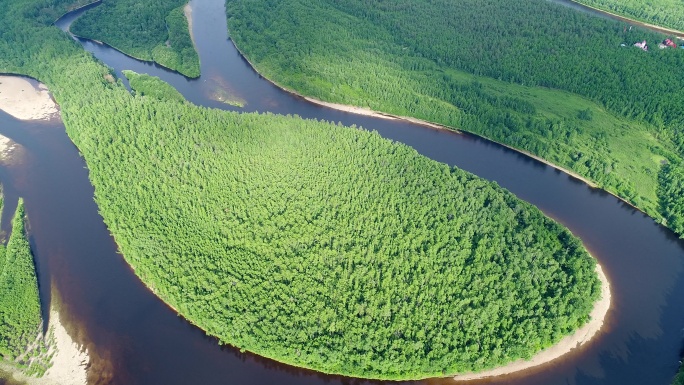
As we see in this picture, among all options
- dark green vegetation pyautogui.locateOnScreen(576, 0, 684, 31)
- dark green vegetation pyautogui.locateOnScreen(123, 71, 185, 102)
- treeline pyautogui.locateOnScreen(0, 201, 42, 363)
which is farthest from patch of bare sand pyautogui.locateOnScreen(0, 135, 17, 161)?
dark green vegetation pyautogui.locateOnScreen(576, 0, 684, 31)

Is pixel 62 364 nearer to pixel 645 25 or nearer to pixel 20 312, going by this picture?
pixel 20 312

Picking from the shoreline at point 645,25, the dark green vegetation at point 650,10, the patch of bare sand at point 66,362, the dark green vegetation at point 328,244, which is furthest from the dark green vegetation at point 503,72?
the patch of bare sand at point 66,362

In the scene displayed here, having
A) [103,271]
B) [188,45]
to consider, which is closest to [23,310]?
[103,271]

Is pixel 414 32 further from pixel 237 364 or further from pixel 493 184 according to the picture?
pixel 237 364

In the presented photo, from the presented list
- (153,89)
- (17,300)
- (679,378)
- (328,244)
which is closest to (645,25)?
(679,378)

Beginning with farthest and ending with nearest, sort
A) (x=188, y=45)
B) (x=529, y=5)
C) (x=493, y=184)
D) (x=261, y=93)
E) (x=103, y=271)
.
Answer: (x=529, y=5) < (x=188, y=45) < (x=261, y=93) < (x=493, y=184) < (x=103, y=271)

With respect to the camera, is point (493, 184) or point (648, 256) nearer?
point (648, 256)
